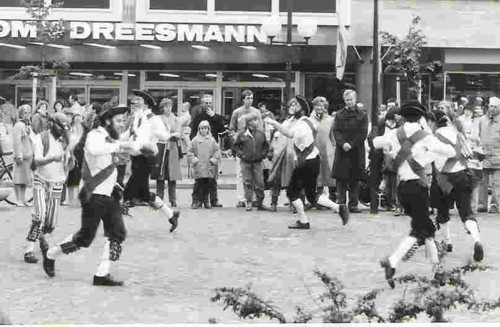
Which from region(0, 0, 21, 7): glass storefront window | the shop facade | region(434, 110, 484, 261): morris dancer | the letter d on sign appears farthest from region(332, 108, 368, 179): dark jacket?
region(0, 0, 21, 7): glass storefront window

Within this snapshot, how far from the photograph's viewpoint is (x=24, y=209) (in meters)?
19.2

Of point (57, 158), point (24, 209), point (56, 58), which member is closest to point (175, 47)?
point (56, 58)

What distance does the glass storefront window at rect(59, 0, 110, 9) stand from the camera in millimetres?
34500

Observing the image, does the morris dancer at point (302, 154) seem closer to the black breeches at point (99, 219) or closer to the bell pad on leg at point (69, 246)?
the black breeches at point (99, 219)

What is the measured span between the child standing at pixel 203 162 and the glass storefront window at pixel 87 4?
628 inches

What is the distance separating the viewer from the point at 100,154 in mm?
10758

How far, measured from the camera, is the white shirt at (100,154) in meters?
10.8

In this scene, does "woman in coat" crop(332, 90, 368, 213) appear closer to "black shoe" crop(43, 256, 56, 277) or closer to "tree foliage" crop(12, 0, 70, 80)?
"black shoe" crop(43, 256, 56, 277)

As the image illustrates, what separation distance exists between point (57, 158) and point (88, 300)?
9.27 feet

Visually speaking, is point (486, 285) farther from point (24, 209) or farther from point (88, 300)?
point (24, 209)

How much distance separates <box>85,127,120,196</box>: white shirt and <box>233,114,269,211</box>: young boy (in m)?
8.42

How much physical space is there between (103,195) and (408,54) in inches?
835

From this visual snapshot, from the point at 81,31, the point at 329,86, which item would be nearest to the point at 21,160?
the point at 81,31

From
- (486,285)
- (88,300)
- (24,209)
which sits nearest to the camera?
(88,300)
